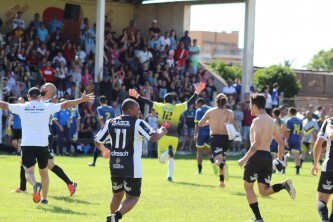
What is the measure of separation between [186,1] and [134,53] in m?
5.03

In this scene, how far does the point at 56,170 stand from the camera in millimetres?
14969

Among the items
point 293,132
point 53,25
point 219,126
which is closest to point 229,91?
point 53,25

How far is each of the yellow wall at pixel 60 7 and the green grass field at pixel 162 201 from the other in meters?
12.7

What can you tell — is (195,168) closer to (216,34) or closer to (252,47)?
(252,47)

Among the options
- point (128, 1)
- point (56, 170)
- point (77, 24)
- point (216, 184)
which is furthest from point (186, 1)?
point (56, 170)

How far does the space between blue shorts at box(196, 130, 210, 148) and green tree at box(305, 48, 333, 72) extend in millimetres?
78837

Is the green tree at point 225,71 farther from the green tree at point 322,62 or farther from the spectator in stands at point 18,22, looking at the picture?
the green tree at point 322,62

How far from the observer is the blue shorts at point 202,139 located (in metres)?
21.7

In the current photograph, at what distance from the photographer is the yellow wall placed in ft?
108

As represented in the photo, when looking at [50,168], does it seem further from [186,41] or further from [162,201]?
[186,41]

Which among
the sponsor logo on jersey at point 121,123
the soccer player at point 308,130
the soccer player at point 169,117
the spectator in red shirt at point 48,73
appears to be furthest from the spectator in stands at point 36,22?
the sponsor logo on jersey at point 121,123

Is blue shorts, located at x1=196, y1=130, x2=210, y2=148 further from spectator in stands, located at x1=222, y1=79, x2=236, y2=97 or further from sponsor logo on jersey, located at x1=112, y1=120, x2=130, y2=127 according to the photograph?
spectator in stands, located at x1=222, y1=79, x2=236, y2=97

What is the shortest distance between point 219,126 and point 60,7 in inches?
722

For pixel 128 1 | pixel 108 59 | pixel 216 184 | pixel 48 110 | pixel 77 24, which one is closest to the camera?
pixel 48 110
